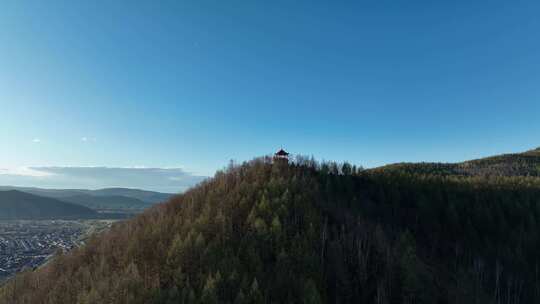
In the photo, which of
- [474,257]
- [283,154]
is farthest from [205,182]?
[474,257]

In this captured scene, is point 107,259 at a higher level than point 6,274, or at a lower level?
higher

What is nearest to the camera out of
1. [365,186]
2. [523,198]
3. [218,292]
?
[218,292]

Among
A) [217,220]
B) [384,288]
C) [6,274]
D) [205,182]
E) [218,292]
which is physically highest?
[205,182]

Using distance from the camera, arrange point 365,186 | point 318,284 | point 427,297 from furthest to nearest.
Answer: point 365,186 < point 427,297 < point 318,284

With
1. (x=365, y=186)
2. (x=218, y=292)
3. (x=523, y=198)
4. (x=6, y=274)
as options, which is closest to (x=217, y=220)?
(x=218, y=292)

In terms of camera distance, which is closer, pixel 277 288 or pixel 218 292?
pixel 218 292

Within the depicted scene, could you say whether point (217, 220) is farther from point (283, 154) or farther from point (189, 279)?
point (283, 154)
